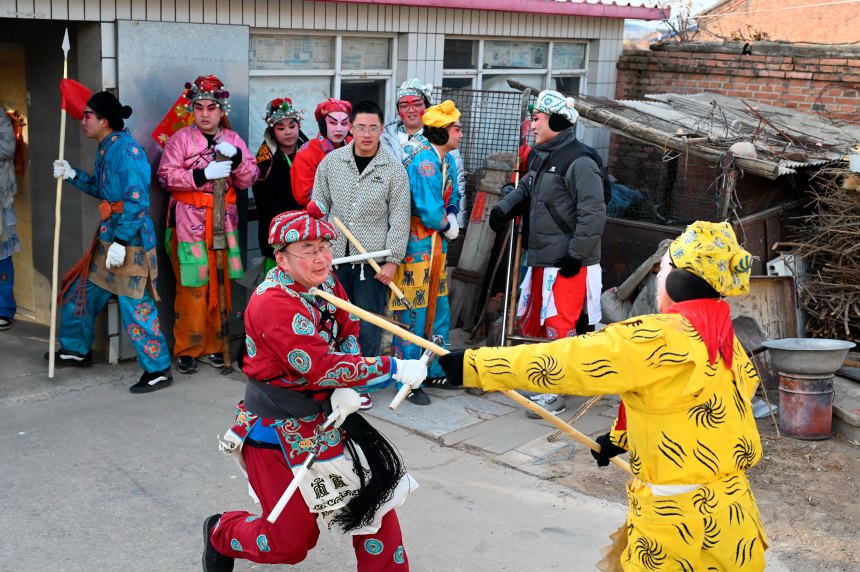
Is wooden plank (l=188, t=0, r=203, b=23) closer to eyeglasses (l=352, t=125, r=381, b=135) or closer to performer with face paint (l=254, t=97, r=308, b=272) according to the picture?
performer with face paint (l=254, t=97, r=308, b=272)

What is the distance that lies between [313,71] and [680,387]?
5.53 meters

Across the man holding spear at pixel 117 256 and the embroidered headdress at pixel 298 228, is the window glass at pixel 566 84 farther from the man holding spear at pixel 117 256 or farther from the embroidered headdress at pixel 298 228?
the embroidered headdress at pixel 298 228

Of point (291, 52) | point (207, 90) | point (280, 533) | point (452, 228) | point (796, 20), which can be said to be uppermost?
point (796, 20)

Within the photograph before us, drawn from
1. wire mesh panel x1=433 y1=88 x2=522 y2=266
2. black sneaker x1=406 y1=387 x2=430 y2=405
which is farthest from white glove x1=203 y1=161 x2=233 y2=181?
wire mesh panel x1=433 y1=88 x2=522 y2=266

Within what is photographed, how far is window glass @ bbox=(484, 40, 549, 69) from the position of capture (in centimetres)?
962

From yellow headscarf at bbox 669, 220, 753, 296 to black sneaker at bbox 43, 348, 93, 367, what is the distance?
4.92 meters

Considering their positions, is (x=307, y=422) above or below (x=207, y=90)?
below

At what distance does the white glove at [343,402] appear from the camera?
3.66 metres

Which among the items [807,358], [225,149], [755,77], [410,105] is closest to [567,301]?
[807,358]

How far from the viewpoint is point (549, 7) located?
9.41 metres

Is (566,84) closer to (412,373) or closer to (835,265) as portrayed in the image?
(835,265)

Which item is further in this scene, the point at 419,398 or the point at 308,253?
the point at 419,398

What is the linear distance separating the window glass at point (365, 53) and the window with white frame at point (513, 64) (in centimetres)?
76

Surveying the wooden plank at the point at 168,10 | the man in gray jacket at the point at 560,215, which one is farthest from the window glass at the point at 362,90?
the man in gray jacket at the point at 560,215
